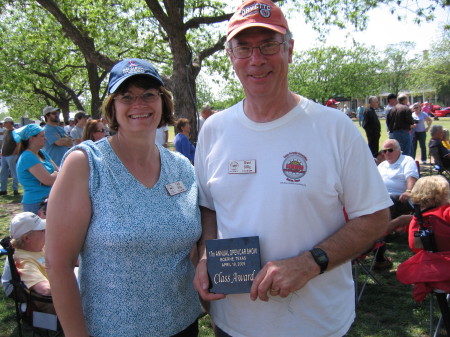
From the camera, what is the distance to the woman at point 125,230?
1673 millimetres

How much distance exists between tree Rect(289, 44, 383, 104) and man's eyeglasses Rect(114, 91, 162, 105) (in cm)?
5771

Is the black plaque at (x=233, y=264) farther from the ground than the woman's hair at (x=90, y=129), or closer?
closer

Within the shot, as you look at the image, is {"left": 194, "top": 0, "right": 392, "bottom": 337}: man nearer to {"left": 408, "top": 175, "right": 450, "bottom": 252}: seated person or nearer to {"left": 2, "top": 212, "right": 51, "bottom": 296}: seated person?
{"left": 408, "top": 175, "right": 450, "bottom": 252}: seated person

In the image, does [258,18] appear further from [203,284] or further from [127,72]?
[203,284]

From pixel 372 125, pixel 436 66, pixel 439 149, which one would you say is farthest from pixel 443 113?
pixel 439 149

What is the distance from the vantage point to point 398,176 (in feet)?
20.2

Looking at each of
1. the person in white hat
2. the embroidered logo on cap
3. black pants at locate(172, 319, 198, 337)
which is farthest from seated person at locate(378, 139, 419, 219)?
the embroidered logo on cap

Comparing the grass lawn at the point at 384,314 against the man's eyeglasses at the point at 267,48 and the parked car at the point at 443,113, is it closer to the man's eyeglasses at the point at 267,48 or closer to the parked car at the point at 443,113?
the man's eyeglasses at the point at 267,48

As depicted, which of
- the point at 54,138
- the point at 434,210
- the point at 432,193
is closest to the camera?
the point at 434,210

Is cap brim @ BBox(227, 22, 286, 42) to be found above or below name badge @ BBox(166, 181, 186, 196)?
above

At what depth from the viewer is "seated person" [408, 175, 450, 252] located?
3572 millimetres

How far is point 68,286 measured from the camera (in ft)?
5.56

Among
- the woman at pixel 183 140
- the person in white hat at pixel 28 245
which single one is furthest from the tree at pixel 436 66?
the person in white hat at pixel 28 245

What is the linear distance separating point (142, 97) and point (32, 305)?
2363mm
